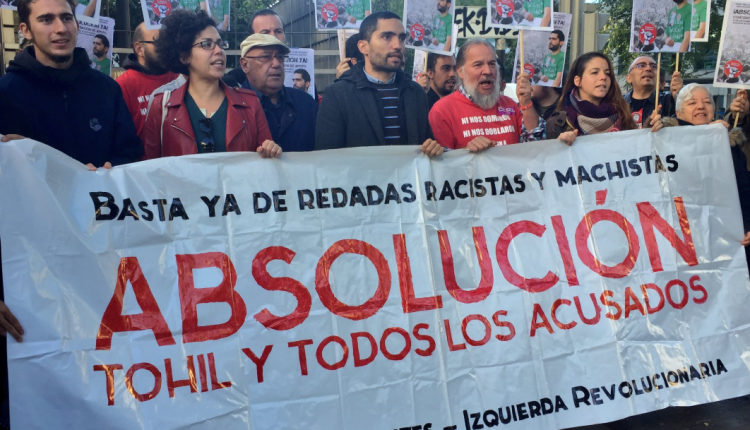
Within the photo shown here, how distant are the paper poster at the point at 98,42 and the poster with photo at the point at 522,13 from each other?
9.64ft

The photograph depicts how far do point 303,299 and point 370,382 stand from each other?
499mm

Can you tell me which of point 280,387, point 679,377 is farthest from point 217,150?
point 679,377

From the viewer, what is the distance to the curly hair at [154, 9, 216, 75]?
4113 millimetres

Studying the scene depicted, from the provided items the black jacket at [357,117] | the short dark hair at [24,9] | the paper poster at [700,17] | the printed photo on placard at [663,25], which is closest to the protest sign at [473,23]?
the printed photo on placard at [663,25]

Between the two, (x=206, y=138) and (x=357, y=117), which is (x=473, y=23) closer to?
(x=357, y=117)

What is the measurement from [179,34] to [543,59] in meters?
3.38

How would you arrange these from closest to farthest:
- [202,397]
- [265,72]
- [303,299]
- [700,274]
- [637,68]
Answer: [202,397] → [303,299] → [700,274] → [265,72] → [637,68]

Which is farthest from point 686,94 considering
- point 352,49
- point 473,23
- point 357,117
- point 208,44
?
point 473,23

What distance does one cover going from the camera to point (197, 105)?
13.3 feet

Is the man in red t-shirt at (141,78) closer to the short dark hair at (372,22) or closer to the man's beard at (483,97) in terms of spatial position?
the short dark hair at (372,22)

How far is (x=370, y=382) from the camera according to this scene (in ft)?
11.3

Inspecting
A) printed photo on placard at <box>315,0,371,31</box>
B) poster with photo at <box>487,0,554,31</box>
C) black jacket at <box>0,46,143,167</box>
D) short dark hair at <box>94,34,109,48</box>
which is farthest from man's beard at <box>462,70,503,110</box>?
short dark hair at <box>94,34,109,48</box>

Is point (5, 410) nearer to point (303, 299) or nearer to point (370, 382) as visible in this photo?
point (303, 299)

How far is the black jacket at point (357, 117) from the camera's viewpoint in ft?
13.8
